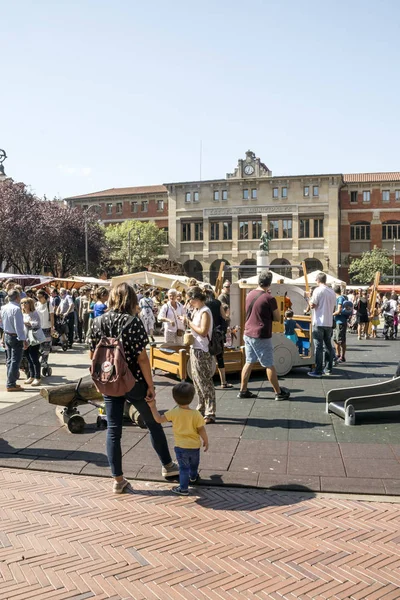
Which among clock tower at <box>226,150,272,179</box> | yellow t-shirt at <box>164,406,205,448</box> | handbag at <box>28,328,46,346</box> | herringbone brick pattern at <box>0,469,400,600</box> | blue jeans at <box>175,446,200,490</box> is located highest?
clock tower at <box>226,150,272,179</box>

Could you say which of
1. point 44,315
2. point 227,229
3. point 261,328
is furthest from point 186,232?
point 261,328

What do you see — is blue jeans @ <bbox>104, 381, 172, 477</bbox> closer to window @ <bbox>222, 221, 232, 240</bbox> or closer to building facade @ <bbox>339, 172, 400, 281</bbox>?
building facade @ <bbox>339, 172, 400, 281</bbox>

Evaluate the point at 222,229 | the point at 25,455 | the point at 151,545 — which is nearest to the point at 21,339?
the point at 25,455

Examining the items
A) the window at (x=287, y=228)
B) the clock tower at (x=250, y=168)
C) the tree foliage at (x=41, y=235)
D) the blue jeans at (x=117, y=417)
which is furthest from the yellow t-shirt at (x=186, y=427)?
the clock tower at (x=250, y=168)

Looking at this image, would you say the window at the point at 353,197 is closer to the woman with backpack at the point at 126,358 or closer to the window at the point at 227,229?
the window at the point at 227,229

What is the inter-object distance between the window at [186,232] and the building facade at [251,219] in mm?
63

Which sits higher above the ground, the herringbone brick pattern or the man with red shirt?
the man with red shirt

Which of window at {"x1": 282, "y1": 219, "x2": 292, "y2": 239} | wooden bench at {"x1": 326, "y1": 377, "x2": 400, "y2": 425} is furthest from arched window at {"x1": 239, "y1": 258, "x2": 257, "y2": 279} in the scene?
wooden bench at {"x1": 326, "y1": 377, "x2": 400, "y2": 425}

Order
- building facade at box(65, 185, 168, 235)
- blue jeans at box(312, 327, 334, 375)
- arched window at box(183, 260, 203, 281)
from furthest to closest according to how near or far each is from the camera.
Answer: building facade at box(65, 185, 168, 235) → arched window at box(183, 260, 203, 281) → blue jeans at box(312, 327, 334, 375)

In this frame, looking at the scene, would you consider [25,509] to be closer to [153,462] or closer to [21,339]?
[153,462]

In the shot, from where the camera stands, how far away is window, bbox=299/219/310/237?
55.5 m

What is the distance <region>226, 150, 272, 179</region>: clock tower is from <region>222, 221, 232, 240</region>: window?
4.74m

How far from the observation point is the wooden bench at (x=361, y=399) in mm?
6535

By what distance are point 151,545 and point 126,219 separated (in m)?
62.6
